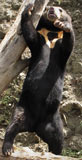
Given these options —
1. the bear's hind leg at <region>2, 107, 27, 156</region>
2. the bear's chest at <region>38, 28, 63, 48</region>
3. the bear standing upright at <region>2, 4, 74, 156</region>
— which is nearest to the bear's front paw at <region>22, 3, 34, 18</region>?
the bear standing upright at <region>2, 4, 74, 156</region>

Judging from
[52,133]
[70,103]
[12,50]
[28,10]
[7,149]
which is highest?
[28,10]

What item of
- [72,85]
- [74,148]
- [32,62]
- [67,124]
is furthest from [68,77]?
[32,62]

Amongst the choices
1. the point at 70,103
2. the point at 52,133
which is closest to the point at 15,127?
the point at 52,133

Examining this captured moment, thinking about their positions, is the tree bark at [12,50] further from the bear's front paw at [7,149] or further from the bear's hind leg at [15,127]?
the bear's front paw at [7,149]

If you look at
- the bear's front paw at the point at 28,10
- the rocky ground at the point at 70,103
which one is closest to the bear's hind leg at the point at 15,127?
the bear's front paw at the point at 28,10

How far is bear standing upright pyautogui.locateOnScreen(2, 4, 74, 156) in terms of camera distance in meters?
4.38

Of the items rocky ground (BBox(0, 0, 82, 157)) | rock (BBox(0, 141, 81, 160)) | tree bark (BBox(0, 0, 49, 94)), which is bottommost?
rocky ground (BBox(0, 0, 82, 157))

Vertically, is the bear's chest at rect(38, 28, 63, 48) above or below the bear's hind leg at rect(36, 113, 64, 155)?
above

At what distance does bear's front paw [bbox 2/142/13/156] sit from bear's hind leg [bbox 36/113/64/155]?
56 centimetres

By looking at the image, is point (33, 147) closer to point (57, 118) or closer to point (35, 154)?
point (57, 118)

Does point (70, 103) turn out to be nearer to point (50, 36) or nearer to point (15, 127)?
point (50, 36)

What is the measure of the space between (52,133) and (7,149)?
842mm

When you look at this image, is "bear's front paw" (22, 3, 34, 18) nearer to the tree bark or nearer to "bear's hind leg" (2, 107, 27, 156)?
the tree bark

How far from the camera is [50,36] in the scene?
4.89 meters
